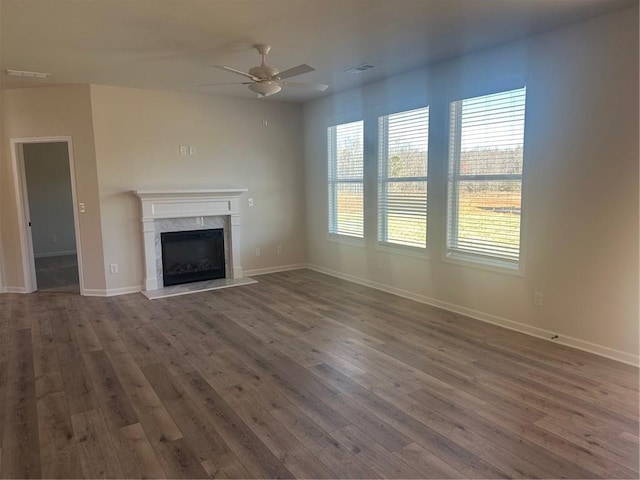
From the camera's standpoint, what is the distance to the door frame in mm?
5469

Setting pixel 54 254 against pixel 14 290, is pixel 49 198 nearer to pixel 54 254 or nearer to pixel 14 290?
pixel 54 254

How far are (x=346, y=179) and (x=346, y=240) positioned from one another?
906 millimetres

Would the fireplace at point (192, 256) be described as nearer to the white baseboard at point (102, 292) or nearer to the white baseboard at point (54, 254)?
the white baseboard at point (102, 292)

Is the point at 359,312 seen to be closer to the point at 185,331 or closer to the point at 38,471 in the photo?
the point at 185,331

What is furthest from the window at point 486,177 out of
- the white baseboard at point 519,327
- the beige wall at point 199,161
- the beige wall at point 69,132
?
the beige wall at point 69,132

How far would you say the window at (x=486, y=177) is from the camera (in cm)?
402

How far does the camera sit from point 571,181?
3.60 meters

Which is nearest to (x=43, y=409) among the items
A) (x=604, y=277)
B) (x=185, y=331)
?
(x=185, y=331)

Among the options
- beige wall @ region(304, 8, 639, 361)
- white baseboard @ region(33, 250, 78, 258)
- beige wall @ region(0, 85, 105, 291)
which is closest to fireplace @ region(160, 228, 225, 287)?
beige wall @ region(0, 85, 105, 291)

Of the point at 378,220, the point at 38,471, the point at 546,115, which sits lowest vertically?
the point at 38,471

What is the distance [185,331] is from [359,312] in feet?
6.15

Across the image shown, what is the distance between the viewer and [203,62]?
14.5 ft

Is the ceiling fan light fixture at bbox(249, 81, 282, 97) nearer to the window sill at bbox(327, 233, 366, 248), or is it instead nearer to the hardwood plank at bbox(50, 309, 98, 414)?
the window sill at bbox(327, 233, 366, 248)

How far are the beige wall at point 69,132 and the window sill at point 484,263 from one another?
4505 millimetres
